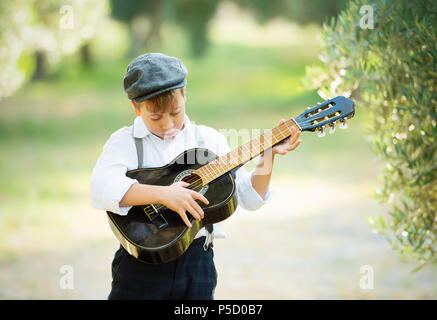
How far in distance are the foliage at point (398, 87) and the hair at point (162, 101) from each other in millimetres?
1089

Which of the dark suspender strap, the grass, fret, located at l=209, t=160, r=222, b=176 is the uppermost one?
the dark suspender strap

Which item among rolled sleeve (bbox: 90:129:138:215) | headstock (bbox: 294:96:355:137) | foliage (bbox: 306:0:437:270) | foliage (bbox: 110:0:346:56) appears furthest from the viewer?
foliage (bbox: 110:0:346:56)

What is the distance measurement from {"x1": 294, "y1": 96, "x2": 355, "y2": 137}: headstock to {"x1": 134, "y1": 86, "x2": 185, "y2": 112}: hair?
604 millimetres

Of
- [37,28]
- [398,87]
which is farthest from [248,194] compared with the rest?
[37,28]

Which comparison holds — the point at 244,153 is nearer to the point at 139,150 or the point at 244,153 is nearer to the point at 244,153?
the point at 244,153

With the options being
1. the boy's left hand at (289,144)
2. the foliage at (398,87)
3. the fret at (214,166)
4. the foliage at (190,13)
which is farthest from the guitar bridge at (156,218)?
the foliage at (190,13)

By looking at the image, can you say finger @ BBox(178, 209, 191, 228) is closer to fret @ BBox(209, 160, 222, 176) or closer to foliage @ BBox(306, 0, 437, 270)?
fret @ BBox(209, 160, 222, 176)

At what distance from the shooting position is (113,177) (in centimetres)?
238

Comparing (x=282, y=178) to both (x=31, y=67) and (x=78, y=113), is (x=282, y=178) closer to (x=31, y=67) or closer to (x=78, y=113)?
(x=78, y=113)

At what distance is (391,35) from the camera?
9.72 ft

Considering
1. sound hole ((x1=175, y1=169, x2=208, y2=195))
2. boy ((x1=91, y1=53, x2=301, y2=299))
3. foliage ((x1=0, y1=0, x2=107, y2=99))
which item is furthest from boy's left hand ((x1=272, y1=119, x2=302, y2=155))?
foliage ((x1=0, y1=0, x2=107, y2=99))

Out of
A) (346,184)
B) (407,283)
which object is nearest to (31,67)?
(346,184)

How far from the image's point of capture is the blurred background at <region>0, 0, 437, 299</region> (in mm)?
5664

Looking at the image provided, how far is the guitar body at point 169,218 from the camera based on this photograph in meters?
2.35
